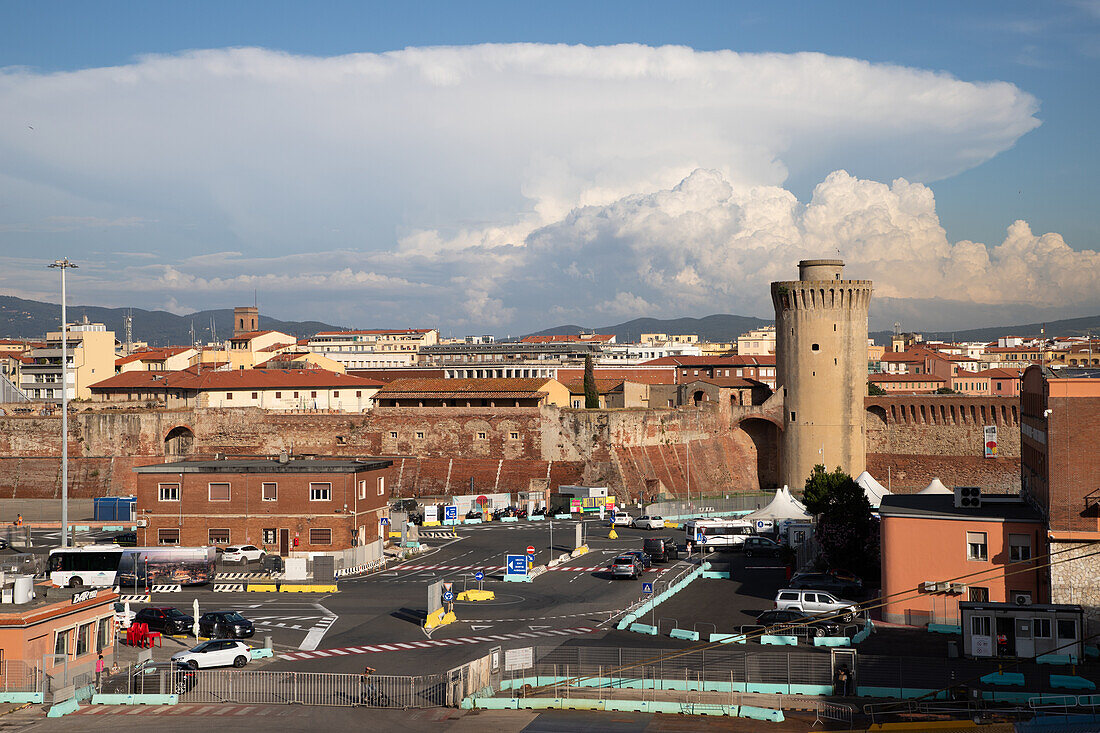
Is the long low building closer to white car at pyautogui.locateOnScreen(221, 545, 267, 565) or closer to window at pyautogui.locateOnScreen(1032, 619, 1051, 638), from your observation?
white car at pyautogui.locateOnScreen(221, 545, 267, 565)

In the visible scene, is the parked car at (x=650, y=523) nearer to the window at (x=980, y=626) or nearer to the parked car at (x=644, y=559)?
the parked car at (x=644, y=559)

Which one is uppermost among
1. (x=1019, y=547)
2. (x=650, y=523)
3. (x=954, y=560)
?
(x=1019, y=547)

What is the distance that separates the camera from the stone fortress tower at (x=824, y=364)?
82125mm

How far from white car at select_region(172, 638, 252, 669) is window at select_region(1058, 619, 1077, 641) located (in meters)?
23.7

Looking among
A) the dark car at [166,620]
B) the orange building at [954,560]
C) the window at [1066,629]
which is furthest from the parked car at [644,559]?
the window at [1066,629]

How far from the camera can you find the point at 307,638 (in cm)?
3528

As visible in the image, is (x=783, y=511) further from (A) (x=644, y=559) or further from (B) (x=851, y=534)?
(B) (x=851, y=534)

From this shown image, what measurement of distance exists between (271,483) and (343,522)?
14.2 feet

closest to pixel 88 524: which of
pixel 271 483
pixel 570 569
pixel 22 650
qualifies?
pixel 271 483

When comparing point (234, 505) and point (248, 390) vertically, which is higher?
point (248, 390)

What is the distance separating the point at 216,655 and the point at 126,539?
1203 inches

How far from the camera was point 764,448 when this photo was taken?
299 ft

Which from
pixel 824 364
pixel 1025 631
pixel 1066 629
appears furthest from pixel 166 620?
pixel 824 364

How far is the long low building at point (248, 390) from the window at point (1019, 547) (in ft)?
209
